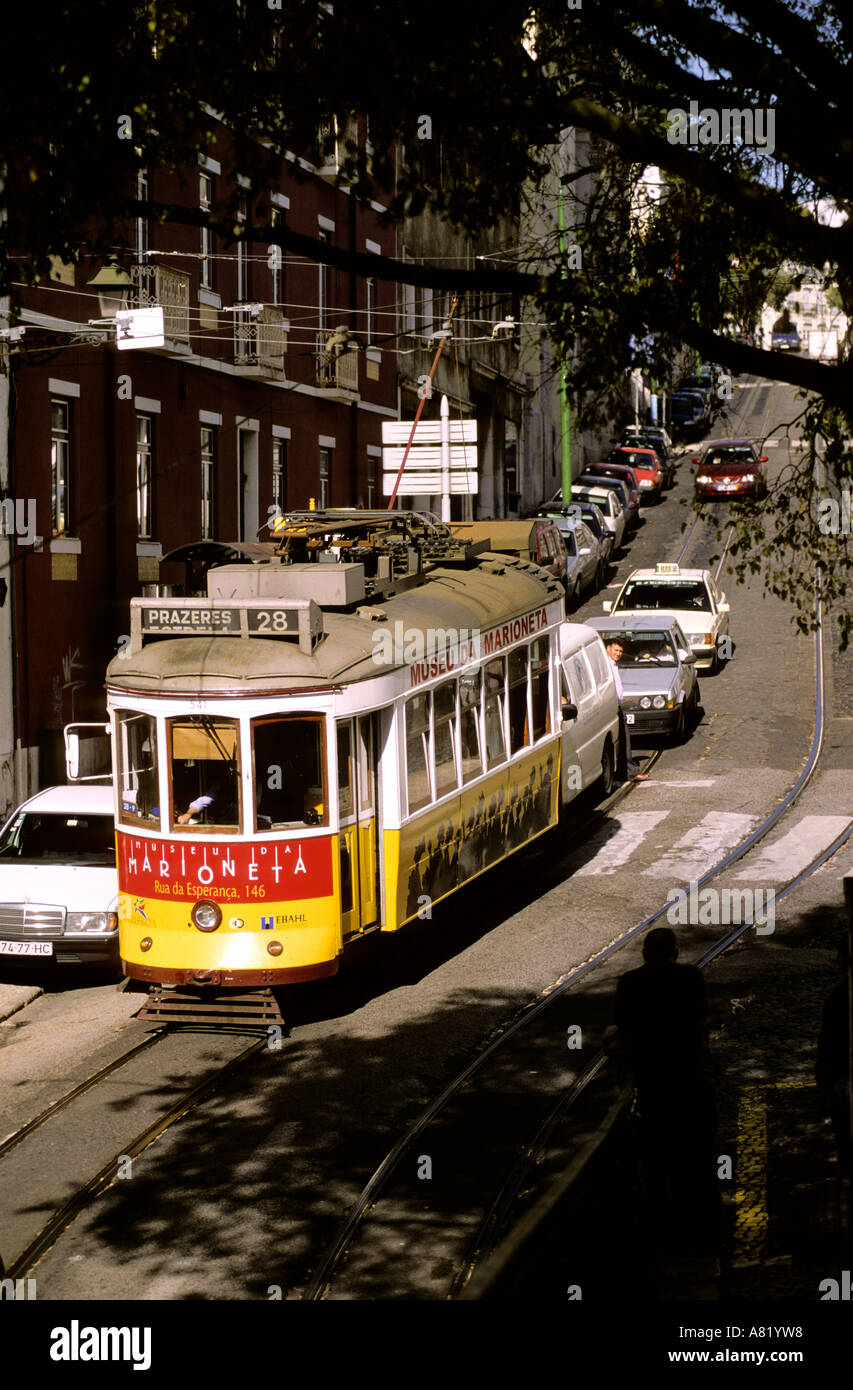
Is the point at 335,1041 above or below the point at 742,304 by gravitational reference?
below

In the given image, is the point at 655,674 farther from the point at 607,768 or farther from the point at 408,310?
the point at 408,310

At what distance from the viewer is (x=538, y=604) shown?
17.3 meters

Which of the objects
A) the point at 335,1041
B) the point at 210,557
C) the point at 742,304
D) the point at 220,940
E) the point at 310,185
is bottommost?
the point at 335,1041

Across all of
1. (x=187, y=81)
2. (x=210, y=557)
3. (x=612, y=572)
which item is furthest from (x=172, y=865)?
(x=612, y=572)

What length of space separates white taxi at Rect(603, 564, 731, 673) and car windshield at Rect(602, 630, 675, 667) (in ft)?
11.5

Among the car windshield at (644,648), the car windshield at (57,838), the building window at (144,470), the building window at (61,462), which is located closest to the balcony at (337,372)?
the building window at (144,470)

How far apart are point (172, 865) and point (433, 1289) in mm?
4864

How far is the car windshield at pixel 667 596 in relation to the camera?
30.1 m

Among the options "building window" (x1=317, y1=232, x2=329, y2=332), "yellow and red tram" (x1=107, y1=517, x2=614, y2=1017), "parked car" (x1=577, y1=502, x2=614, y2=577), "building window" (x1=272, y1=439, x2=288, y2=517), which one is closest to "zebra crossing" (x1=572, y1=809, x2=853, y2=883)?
"yellow and red tram" (x1=107, y1=517, x2=614, y2=1017)

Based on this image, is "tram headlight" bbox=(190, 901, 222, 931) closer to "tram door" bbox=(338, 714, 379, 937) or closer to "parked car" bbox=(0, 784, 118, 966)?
"tram door" bbox=(338, 714, 379, 937)

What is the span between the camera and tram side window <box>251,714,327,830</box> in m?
12.5
